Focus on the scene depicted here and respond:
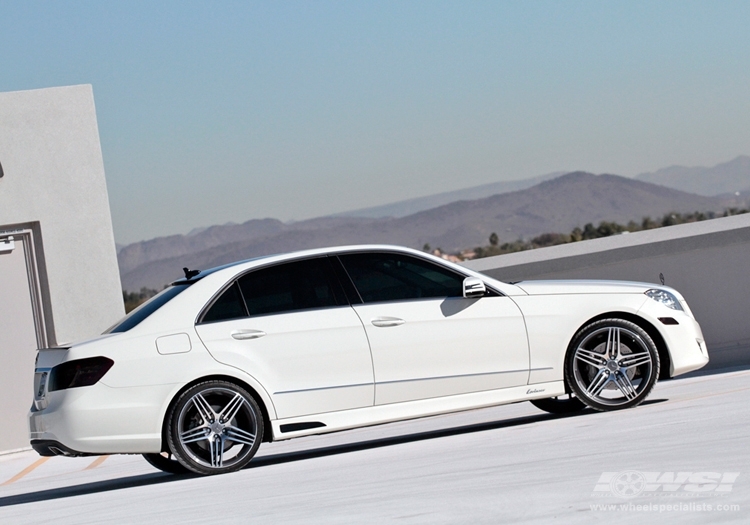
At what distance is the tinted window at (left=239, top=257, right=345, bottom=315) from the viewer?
25.5ft

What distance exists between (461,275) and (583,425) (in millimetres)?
1461

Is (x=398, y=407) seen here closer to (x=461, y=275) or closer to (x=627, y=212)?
(x=461, y=275)

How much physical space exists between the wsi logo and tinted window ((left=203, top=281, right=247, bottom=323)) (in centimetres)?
333

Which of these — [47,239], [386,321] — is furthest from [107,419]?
[47,239]

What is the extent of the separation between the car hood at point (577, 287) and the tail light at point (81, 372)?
314cm

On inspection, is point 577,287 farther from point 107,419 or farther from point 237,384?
point 107,419

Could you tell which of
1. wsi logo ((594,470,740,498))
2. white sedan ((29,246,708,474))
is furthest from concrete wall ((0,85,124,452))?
wsi logo ((594,470,740,498))

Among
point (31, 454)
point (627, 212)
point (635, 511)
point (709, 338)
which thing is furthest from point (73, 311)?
point (627, 212)

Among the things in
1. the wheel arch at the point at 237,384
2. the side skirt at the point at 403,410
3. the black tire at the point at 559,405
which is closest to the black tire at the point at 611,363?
the side skirt at the point at 403,410

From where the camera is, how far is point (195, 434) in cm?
739

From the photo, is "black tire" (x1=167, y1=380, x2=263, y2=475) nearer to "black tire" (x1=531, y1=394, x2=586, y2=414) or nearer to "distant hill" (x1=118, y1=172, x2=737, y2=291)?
"black tire" (x1=531, y1=394, x2=586, y2=414)

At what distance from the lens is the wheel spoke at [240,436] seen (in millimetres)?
7445

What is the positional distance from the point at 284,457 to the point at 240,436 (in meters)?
1.18

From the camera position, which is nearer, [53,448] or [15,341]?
[53,448]
